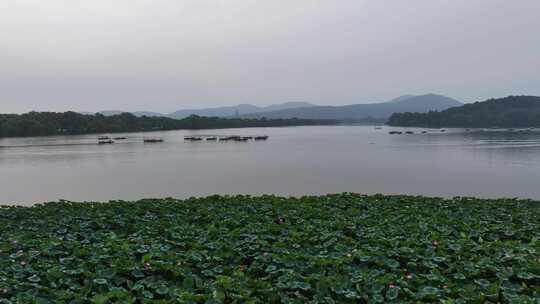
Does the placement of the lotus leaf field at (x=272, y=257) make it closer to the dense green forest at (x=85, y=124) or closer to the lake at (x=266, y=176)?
the lake at (x=266, y=176)

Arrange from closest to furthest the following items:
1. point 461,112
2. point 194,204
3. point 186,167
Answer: point 194,204 → point 186,167 → point 461,112

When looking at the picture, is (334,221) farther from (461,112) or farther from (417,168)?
(461,112)

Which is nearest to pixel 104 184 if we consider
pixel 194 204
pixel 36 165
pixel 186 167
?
pixel 186 167

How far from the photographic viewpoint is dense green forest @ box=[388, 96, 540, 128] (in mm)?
87600

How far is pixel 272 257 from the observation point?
190 inches

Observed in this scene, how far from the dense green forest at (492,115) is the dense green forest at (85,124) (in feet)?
172

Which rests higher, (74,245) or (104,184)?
(74,245)

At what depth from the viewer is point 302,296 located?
3.82 meters

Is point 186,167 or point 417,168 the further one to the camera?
point 186,167

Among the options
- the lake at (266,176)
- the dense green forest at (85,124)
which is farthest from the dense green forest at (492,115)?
the lake at (266,176)

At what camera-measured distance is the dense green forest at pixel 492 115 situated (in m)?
87.6

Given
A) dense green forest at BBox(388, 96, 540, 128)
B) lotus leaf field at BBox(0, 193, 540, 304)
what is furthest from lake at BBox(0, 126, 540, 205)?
dense green forest at BBox(388, 96, 540, 128)

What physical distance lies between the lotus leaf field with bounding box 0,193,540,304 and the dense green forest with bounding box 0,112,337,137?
7073 cm

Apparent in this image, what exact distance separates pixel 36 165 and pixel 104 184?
11.9 m
